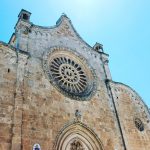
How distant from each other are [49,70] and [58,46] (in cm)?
228

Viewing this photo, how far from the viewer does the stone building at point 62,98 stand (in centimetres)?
1245

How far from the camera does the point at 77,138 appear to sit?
1402cm

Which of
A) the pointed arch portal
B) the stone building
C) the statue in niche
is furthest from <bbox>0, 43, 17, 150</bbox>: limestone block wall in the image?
the statue in niche

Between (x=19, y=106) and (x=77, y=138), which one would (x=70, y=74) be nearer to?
(x=77, y=138)

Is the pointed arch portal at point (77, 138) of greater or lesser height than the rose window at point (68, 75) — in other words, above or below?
below

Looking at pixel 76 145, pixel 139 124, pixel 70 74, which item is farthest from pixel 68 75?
pixel 139 124

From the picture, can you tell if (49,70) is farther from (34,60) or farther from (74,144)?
(74,144)

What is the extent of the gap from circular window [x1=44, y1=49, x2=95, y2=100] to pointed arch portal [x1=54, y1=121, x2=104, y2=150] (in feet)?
6.32

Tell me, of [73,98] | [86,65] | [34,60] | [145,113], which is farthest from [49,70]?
[145,113]

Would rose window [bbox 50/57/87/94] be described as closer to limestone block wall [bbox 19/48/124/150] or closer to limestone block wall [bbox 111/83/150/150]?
limestone block wall [bbox 19/48/124/150]

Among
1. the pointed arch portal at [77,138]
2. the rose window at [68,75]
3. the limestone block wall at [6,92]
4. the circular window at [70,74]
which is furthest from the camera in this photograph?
the rose window at [68,75]

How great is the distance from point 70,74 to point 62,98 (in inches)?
88.7

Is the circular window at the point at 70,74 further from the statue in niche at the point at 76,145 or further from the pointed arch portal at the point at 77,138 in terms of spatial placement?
the statue in niche at the point at 76,145

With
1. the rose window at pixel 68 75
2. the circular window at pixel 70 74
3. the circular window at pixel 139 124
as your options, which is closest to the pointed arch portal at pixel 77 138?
the circular window at pixel 70 74
